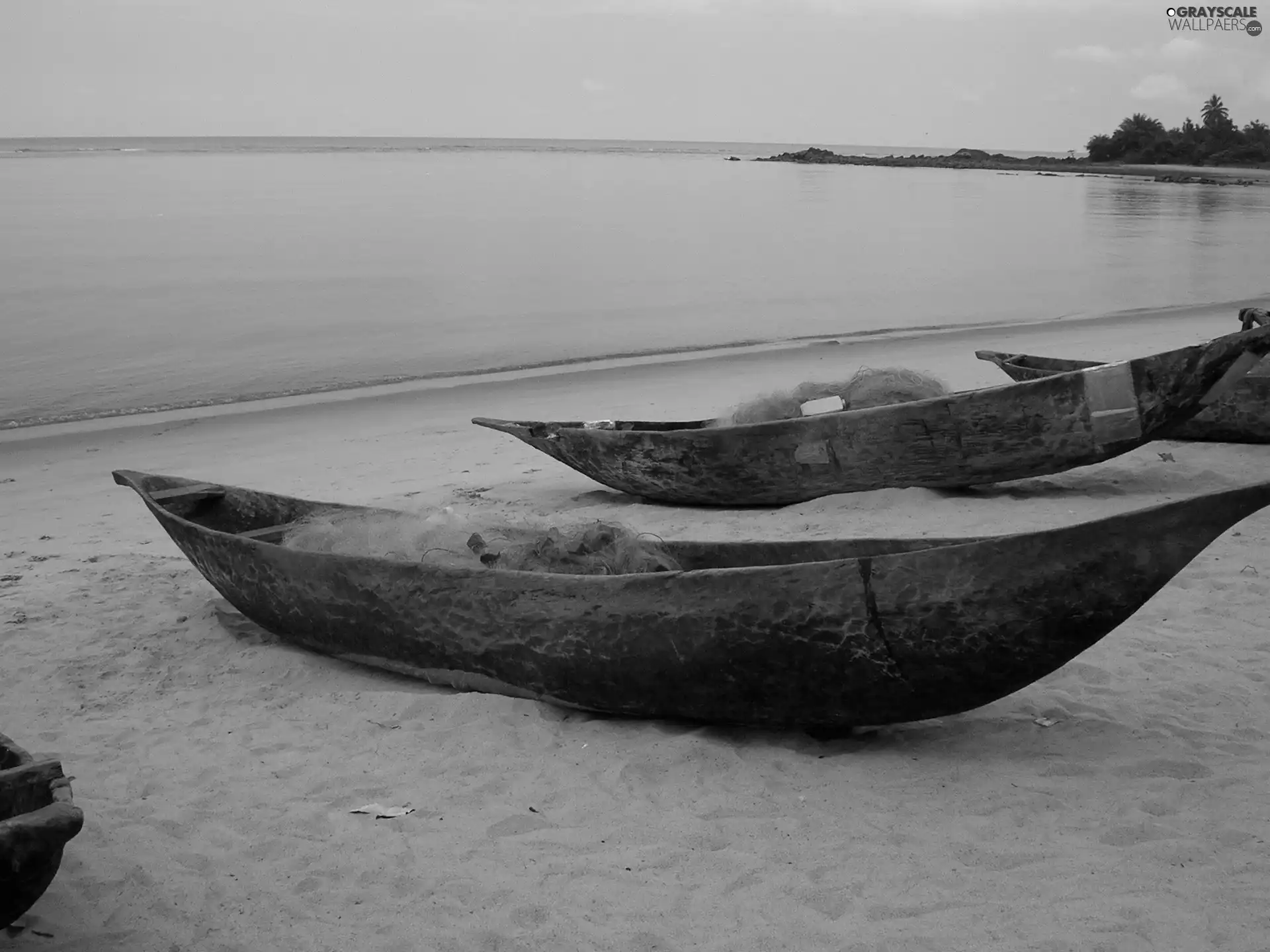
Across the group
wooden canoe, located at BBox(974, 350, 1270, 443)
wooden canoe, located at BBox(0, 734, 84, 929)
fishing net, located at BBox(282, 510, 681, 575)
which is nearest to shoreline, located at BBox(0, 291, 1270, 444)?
fishing net, located at BBox(282, 510, 681, 575)

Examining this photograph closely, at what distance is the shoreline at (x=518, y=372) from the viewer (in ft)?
36.6

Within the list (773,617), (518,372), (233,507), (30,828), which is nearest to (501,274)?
(518,372)

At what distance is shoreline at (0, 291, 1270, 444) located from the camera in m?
11.1

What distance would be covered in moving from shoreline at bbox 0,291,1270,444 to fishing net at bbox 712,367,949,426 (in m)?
5.93

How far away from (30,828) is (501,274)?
21.1m

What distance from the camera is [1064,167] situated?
78375mm

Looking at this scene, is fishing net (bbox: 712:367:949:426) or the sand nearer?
the sand

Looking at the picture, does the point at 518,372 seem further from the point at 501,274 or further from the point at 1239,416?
the point at 501,274

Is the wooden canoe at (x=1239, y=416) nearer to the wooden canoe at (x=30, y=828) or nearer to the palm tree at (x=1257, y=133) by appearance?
the wooden canoe at (x=30, y=828)

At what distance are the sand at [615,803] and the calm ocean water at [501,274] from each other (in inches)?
315

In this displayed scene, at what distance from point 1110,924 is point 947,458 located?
13.1 ft

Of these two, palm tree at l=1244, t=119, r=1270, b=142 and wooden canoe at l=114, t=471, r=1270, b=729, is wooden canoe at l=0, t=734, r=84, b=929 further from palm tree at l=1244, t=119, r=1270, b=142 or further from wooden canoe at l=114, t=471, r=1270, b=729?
palm tree at l=1244, t=119, r=1270, b=142

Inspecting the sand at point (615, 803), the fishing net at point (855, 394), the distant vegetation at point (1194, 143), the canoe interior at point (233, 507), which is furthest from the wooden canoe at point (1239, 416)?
the distant vegetation at point (1194, 143)

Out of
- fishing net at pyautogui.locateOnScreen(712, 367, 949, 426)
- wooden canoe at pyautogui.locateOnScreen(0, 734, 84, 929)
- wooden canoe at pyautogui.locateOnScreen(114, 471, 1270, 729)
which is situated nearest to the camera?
wooden canoe at pyautogui.locateOnScreen(0, 734, 84, 929)
